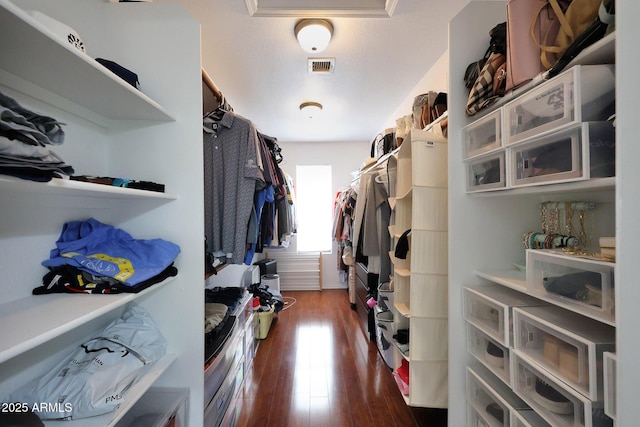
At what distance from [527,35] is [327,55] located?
1.29m

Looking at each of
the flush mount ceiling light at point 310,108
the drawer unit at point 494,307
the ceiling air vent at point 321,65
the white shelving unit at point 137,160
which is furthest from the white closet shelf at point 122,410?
the flush mount ceiling light at point 310,108

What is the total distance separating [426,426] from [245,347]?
128 centimetres

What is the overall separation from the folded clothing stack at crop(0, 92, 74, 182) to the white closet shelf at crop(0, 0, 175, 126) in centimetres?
17

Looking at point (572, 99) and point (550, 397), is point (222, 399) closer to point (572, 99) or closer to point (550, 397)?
point (550, 397)

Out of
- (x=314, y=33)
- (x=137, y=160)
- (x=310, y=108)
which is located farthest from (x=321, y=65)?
(x=137, y=160)

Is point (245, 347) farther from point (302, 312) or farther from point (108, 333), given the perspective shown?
point (302, 312)

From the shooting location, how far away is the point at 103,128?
1005 millimetres

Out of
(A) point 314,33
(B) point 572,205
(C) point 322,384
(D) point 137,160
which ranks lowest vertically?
(C) point 322,384

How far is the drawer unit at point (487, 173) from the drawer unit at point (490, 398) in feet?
2.61

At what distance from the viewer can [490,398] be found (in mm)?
1005

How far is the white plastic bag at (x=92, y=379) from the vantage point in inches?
25.1

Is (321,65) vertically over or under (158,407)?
over

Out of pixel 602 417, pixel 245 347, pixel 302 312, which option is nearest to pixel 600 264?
pixel 602 417

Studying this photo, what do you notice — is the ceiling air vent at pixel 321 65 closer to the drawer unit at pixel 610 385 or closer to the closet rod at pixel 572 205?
the closet rod at pixel 572 205
